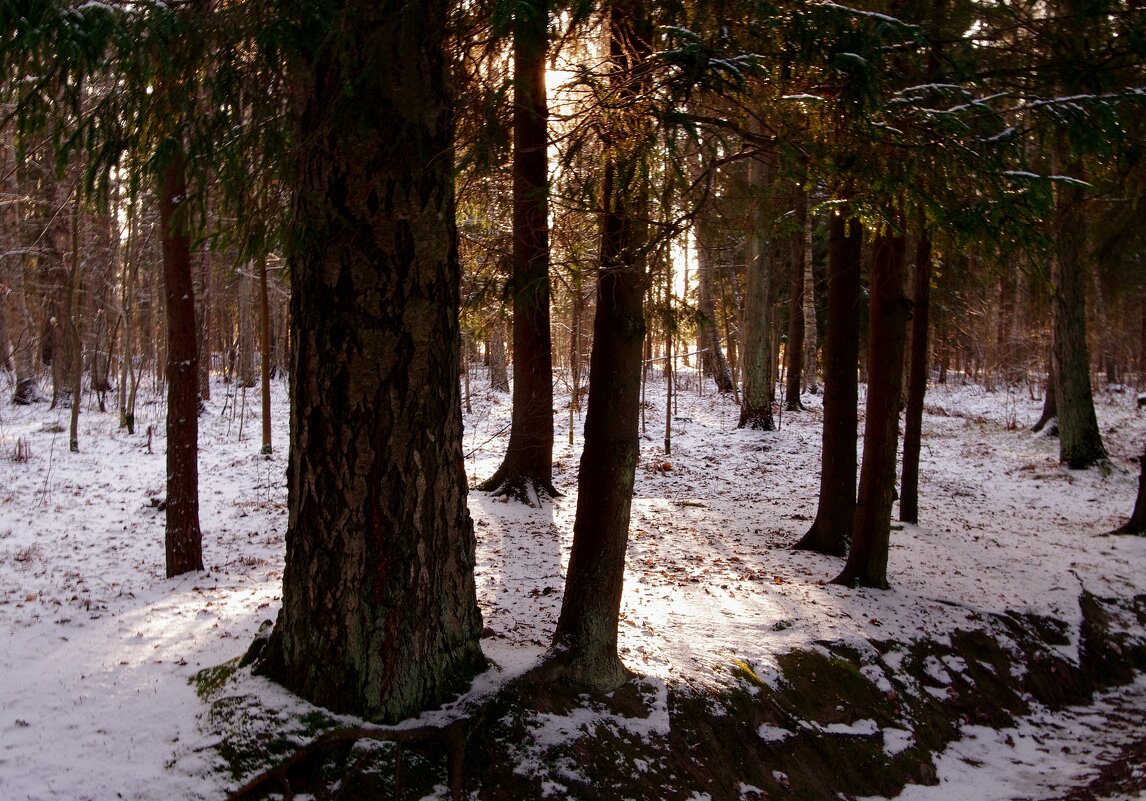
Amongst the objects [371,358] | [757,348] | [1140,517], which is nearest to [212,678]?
[371,358]

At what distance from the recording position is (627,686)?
4.76m

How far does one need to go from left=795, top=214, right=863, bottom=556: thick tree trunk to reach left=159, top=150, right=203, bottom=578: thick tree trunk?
6570 millimetres

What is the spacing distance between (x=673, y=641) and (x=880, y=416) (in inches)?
133

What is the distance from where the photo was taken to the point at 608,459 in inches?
181

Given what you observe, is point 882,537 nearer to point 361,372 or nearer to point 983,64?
point 983,64

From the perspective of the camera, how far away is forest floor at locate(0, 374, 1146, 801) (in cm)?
396

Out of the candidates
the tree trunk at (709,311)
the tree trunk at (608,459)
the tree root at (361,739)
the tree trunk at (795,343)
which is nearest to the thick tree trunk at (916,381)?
the tree trunk at (709,311)

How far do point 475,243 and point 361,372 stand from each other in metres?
3.40

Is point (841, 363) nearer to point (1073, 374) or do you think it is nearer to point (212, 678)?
point (212, 678)

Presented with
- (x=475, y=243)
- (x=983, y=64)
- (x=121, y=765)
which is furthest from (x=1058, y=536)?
(x=121, y=765)

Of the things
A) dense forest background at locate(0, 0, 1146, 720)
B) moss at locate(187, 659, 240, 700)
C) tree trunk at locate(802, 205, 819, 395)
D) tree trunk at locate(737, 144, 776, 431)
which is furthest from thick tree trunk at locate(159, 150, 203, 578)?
tree trunk at locate(802, 205, 819, 395)

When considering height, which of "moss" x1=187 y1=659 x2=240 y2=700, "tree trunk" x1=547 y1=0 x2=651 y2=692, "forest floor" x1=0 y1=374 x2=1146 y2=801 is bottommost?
"forest floor" x1=0 y1=374 x2=1146 y2=801

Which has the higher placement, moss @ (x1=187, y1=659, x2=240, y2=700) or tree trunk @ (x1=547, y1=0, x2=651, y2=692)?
tree trunk @ (x1=547, y1=0, x2=651, y2=692)

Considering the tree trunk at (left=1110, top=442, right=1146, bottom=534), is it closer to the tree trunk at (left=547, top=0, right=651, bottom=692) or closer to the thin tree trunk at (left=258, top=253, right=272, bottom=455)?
the tree trunk at (left=547, top=0, right=651, bottom=692)
